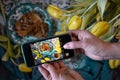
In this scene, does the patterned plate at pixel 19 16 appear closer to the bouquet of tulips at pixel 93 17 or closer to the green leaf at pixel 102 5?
the bouquet of tulips at pixel 93 17

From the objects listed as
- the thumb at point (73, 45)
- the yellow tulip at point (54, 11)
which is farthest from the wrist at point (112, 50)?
the yellow tulip at point (54, 11)

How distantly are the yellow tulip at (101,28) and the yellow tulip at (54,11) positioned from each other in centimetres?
14

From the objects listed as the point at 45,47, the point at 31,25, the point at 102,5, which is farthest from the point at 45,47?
the point at 102,5

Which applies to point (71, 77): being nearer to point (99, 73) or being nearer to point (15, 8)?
point (99, 73)

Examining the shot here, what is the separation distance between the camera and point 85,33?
865 millimetres

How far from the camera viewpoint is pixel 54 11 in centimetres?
103

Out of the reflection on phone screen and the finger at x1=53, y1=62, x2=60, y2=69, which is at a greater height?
the reflection on phone screen

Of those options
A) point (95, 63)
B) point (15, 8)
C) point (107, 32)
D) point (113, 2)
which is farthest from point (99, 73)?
point (15, 8)

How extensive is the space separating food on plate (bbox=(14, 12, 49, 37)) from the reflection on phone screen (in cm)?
18

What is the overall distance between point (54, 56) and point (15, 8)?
26 centimetres

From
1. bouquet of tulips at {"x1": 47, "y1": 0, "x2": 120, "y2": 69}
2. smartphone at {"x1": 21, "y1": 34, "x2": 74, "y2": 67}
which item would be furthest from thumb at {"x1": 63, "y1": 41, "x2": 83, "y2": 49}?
bouquet of tulips at {"x1": 47, "y1": 0, "x2": 120, "y2": 69}

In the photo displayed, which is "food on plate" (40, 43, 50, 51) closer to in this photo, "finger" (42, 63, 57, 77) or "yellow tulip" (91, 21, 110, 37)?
"finger" (42, 63, 57, 77)

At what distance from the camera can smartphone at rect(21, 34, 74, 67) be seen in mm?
835

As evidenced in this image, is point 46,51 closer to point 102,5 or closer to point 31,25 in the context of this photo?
point 31,25
